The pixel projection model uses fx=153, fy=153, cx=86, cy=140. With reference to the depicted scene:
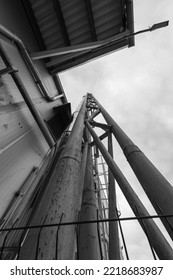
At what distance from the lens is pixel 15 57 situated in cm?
414

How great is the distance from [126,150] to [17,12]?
5489mm

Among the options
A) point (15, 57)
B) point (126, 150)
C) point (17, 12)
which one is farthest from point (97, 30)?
point (126, 150)

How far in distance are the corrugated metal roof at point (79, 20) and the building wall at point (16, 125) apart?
0.72m

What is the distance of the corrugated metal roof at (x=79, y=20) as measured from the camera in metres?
4.93

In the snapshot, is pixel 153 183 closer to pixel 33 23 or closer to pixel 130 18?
pixel 130 18

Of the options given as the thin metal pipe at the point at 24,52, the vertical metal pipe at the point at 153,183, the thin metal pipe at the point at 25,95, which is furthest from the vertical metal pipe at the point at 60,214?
the thin metal pipe at the point at 24,52

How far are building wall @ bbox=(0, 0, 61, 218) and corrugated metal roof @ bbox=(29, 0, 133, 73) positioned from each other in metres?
0.72

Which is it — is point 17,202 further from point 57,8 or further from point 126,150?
point 57,8

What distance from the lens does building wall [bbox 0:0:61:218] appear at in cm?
313

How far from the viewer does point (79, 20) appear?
5.37 meters

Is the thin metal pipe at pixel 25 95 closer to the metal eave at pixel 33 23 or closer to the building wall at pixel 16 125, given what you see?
the building wall at pixel 16 125

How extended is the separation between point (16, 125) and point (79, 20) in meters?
4.45

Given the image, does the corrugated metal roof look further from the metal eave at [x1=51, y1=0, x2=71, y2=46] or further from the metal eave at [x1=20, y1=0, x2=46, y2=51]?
the metal eave at [x1=20, y1=0, x2=46, y2=51]
